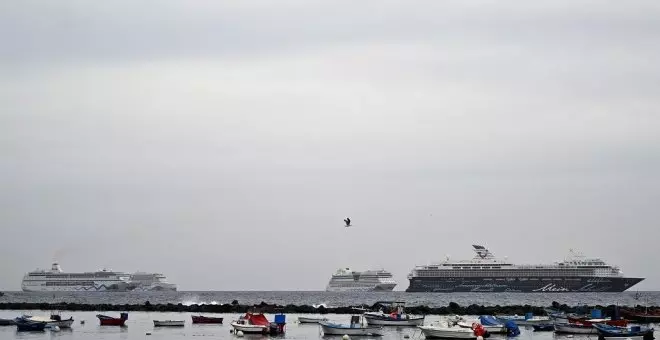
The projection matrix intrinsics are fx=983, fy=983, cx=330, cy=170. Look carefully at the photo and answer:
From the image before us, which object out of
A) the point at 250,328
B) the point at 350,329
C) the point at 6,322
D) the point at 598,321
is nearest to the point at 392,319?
the point at 350,329

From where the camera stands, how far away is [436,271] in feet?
534

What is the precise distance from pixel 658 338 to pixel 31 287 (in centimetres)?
17251

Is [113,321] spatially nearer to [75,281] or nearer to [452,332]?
[452,332]

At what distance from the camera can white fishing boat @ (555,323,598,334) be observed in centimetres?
4847

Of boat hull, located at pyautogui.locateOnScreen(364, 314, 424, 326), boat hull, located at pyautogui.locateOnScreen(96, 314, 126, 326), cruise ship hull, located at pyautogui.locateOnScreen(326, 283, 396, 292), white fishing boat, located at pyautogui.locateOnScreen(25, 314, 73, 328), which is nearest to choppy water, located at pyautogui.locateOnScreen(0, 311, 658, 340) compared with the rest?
boat hull, located at pyautogui.locateOnScreen(364, 314, 424, 326)

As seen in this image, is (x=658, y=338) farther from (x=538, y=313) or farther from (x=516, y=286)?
(x=516, y=286)

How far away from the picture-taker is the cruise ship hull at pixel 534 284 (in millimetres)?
155000

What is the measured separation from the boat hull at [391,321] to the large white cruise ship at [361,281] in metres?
129

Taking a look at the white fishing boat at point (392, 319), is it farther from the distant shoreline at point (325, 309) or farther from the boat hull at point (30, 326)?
the boat hull at point (30, 326)

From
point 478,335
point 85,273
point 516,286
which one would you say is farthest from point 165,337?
point 85,273

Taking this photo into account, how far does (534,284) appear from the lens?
513ft

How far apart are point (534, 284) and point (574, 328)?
360 ft

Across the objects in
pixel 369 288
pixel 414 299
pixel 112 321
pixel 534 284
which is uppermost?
pixel 369 288

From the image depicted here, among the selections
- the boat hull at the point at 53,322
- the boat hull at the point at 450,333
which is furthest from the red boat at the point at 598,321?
the boat hull at the point at 53,322
